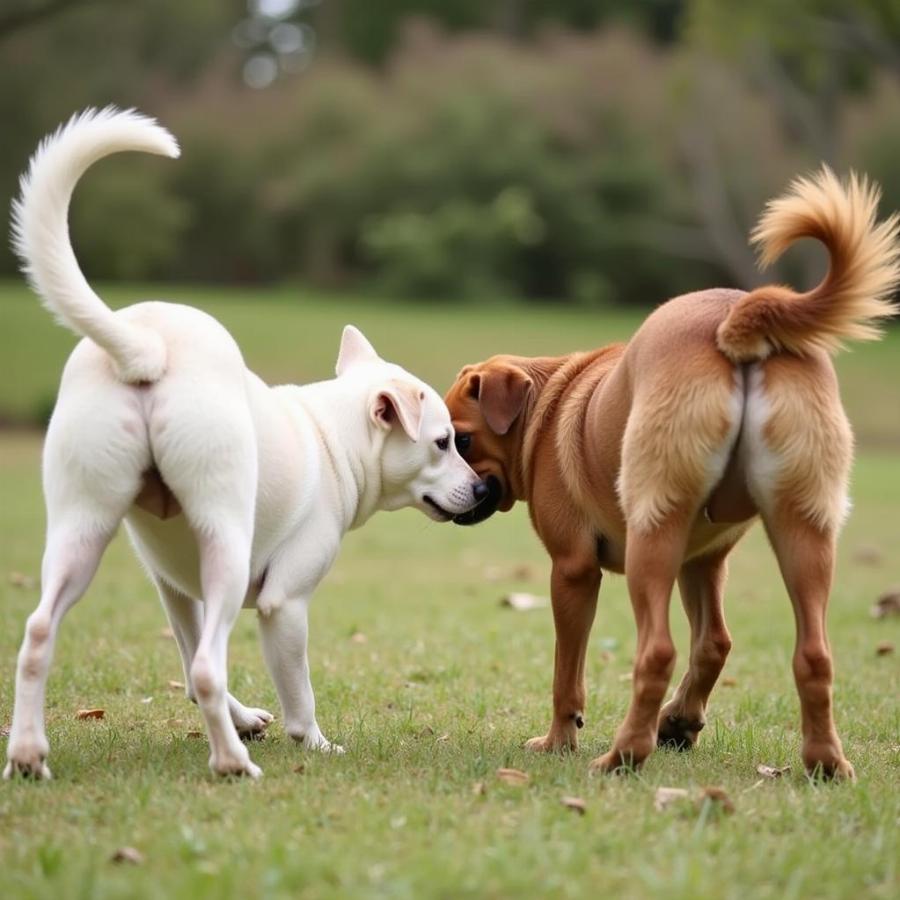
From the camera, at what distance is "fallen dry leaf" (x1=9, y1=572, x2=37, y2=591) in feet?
37.1

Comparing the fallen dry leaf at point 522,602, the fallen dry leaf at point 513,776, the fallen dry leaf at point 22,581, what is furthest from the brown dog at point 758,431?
the fallen dry leaf at point 22,581

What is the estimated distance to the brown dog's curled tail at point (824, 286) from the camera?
5219mm

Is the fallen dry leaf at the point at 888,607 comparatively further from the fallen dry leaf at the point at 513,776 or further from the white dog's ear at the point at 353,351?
the fallen dry leaf at the point at 513,776

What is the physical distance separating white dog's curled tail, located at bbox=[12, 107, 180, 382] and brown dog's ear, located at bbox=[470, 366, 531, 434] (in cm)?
208

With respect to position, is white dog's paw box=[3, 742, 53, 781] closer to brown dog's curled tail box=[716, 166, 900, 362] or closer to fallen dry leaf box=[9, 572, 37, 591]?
brown dog's curled tail box=[716, 166, 900, 362]

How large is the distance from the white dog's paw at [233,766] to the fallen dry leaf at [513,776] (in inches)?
33.8

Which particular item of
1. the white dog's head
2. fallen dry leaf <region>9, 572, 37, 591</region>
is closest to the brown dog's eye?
the white dog's head

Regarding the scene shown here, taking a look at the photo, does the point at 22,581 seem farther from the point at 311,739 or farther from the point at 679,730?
the point at 679,730

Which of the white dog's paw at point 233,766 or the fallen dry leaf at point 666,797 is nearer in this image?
the fallen dry leaf at point 666,797

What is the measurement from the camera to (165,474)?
5.02m

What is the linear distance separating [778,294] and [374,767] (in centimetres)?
229

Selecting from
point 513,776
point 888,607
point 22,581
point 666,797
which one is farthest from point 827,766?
point 22,581

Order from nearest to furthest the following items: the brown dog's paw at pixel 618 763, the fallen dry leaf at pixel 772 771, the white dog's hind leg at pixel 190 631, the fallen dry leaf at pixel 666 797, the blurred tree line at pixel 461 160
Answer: the fallen dry leaf at pixel 666 797, the brown dog's paw at pixel 618 763, the fallen dry leaf at pixel 772 771, the white dog's hind leg at pixel 190 631, the blurred tree line at pixel 461 160

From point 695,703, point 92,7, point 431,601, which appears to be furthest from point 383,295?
point 695,703
